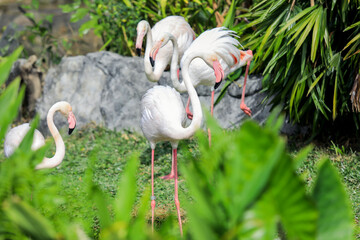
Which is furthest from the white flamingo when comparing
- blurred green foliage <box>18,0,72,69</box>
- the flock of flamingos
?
blurred green foliage <box>18,0,72,69</box>

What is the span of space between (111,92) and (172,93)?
2.36 m

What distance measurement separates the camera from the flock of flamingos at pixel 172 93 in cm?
344

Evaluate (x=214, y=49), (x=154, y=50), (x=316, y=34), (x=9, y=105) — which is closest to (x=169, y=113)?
(x=154, y=50)

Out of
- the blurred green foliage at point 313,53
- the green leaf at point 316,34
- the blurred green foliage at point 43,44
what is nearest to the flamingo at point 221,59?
the blurred green foliage at point 313,53

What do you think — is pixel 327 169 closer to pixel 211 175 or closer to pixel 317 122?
pixel 211 175

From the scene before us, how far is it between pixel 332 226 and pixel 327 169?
0.34 feet

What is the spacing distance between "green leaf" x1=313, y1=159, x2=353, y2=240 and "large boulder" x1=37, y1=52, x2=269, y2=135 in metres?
4.47

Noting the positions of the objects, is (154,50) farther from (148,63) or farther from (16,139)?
(16,139)

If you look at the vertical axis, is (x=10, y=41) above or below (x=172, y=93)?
below

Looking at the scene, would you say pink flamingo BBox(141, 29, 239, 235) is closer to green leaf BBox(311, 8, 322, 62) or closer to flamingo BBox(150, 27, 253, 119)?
flamingo BBox(150, 27, 253, 119)

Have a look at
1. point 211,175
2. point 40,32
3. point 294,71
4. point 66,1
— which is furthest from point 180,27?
point 66,1

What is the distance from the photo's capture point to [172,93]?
3.75 meters

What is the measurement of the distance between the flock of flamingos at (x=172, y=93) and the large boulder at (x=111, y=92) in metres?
0.57

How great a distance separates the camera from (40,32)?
282 inches
